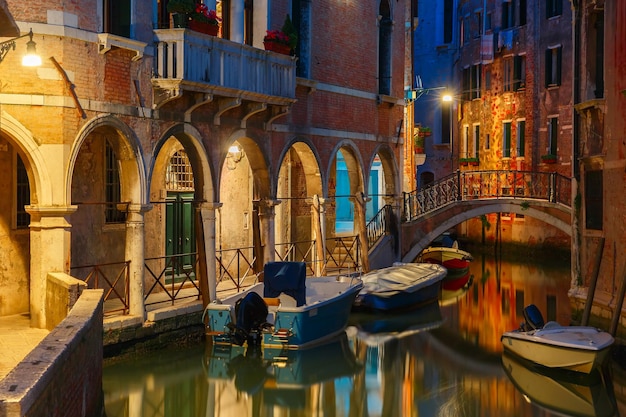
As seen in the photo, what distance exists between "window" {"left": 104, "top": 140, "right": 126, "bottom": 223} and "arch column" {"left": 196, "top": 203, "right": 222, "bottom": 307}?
4.66ft

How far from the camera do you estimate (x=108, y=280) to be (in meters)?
12.5

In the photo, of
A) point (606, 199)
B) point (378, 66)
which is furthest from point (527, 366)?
point (378, 66)

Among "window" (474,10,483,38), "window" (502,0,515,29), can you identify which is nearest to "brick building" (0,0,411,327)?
"window" (502,0,515,29)

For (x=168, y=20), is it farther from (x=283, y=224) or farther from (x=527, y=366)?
(x=527, y=366)

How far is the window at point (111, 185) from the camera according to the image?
14.3m

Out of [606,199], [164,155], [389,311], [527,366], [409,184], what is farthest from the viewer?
[409,184]

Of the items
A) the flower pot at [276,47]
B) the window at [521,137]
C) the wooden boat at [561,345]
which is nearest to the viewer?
the wooden boat at [561,345]

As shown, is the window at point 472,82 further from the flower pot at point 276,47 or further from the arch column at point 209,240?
the arch column at point 209,240

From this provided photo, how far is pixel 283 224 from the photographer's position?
19.1m

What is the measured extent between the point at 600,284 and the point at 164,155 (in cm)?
745

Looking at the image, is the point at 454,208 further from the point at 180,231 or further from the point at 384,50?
the point at 180,231

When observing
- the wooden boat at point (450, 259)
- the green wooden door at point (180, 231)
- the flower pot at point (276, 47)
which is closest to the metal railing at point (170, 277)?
the green wooden door at point (180, 231)

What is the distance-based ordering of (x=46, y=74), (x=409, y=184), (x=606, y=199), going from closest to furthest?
(x=46, y=74) < (x=606, y=199) < (x=409, y=184)

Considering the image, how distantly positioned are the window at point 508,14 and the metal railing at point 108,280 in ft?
60.6
